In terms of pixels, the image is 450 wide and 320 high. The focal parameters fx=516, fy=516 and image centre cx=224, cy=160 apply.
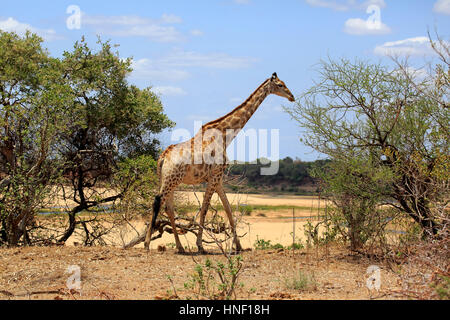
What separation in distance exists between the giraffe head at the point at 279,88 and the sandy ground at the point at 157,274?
10.7 ft

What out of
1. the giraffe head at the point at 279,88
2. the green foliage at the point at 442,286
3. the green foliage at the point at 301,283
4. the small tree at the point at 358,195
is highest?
the giraffe head at the point at 279,88

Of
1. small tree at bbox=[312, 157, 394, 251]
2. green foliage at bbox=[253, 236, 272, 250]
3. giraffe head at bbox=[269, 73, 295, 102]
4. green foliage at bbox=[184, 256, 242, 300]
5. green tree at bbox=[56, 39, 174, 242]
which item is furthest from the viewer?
green tree at bbox=[56, 39, 174, 242]

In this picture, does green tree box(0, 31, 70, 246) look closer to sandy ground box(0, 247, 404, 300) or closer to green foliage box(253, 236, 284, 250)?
sandy ground box(0, 247, 404, 300)

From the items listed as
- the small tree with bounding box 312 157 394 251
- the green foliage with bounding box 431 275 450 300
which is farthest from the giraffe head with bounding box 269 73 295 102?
the green foliage with bounding box 431 275 450 300

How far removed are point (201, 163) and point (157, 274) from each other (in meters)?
2.50

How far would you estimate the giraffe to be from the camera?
982 centimetres

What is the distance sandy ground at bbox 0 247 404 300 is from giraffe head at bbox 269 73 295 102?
3271 mm

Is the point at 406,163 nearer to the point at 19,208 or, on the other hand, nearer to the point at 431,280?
the point at 431,280

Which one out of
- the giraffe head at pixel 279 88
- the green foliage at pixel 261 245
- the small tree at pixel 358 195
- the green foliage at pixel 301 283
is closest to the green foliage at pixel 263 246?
the green foliage at pixel 261 245

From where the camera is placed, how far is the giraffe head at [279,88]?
427 inches

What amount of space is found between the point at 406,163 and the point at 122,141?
7.90m

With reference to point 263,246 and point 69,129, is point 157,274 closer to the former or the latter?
point 263,246

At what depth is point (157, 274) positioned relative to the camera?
27.5 ft

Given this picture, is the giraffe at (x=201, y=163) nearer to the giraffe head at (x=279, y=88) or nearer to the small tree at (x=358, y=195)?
the giraffe head at (x=279, y=88)
